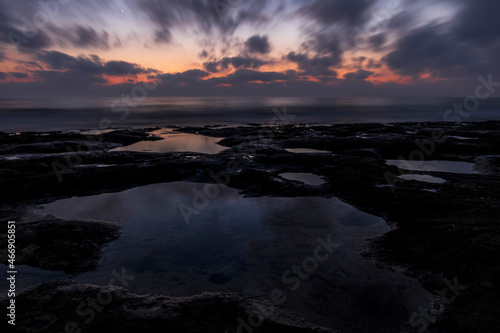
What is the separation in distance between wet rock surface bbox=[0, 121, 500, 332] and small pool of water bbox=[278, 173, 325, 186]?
0.44 metres

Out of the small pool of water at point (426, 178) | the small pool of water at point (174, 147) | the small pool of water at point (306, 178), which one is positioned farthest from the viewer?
the small pool of water at point (174, 147)

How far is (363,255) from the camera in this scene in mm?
8609

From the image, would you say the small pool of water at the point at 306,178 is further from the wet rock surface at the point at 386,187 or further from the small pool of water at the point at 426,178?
the small pool of water at the point at 426,178

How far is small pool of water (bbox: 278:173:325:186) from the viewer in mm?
16172

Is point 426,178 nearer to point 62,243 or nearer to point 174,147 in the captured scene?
point 62,243

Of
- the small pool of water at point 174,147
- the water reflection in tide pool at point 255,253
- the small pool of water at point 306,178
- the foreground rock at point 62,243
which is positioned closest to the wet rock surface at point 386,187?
the small pool of water at point 306,178

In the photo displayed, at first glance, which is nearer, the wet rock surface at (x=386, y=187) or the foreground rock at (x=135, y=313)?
the foreground rock at (x=135, y=313)

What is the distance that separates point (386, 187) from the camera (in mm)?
13898

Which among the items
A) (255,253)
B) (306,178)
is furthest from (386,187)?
(255,253)

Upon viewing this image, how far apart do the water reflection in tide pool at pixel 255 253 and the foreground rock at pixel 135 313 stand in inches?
20.1

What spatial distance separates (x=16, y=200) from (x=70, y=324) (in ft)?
35.7

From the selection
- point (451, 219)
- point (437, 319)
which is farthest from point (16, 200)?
point (451, 219)

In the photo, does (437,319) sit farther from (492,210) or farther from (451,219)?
(492,210)

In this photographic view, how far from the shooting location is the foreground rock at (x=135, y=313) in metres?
5.52
